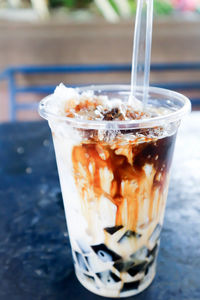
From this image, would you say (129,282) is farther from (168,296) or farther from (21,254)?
(21,254)

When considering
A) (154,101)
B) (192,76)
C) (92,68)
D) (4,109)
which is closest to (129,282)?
(154,101)

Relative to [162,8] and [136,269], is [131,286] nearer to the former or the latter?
[136,269]

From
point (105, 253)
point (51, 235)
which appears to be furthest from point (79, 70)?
point (105, 253)

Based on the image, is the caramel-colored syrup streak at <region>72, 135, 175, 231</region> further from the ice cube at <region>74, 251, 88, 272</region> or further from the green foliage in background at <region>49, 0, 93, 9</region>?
the green foliage in background at <region>49, 0, 93, 9</region>

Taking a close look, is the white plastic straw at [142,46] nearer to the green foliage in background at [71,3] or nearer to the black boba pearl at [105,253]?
the black boba pearl at [105,253]

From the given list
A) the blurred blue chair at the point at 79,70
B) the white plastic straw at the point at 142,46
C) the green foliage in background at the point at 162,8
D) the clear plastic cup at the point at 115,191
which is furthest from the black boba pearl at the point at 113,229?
the green foliage in background at the point at 162,8
